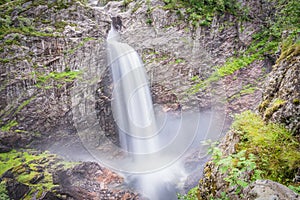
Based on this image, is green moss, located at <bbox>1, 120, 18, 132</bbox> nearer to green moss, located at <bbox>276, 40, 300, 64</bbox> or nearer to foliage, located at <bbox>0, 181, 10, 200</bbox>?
foliage, located at <bbox>0, 181, 10, 200</bbox>

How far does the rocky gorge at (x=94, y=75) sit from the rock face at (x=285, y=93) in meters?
5.68

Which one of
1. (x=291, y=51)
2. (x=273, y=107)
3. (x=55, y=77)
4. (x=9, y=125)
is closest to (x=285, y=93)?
(x=273, y=107)

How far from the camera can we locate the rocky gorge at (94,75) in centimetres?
1037

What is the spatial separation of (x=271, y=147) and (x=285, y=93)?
1345 mm

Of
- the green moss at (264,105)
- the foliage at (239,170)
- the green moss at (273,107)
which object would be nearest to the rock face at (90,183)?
the green moss at (264,105)

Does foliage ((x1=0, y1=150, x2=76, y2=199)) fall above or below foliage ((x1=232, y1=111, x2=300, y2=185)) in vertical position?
below

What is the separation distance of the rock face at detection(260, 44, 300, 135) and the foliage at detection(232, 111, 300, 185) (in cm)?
18

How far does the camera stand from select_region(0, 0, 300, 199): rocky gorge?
10.4 metres

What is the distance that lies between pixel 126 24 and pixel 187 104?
800 centimetres

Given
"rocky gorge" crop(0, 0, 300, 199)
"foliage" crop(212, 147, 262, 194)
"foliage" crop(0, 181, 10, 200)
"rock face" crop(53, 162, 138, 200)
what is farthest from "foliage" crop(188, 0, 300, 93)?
"foliage" crop(212, 147, 262, 194)

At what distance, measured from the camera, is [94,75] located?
562 inches

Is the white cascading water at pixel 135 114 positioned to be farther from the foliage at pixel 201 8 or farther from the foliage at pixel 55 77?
the foliage at pixel 201 8

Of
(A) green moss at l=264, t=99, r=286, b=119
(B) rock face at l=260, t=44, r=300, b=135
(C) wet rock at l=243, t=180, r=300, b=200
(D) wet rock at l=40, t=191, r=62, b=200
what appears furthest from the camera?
(D) wet rock at l=40, t=191, r=62, b=200

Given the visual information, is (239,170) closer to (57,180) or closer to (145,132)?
(57,180)
